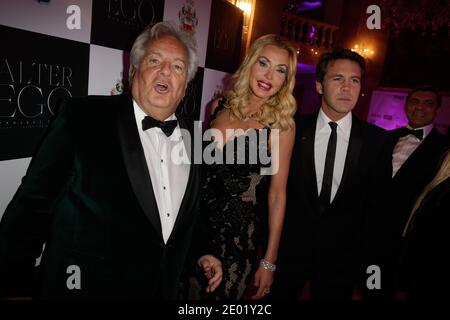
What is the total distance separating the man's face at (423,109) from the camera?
3.78 metres

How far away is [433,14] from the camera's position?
559 centimetres

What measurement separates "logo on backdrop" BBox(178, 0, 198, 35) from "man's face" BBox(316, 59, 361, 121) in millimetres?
1577

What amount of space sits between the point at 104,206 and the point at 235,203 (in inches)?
41.8

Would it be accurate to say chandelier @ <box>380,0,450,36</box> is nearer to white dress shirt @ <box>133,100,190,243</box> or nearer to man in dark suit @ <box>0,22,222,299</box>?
man in dark suit @ <box>0,22,222,299</box>

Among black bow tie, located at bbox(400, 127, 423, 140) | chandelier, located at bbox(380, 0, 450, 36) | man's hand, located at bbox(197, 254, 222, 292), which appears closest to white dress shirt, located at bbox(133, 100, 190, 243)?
man's hand, located at bbox(197, 254, 222, 292)

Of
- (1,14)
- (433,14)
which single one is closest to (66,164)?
(1,14)

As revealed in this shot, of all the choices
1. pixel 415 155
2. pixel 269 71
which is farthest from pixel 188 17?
pixel 415 155

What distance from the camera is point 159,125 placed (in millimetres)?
1491

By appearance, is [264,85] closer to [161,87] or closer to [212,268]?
[161,87]

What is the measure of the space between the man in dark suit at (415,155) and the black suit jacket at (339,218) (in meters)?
0.96

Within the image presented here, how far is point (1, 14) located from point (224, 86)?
2.94 meters

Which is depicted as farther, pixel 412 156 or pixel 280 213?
pixel 412 156

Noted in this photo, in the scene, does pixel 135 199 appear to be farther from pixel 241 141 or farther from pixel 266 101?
pixel 266 101

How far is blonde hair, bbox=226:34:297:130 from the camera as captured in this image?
2287mm
